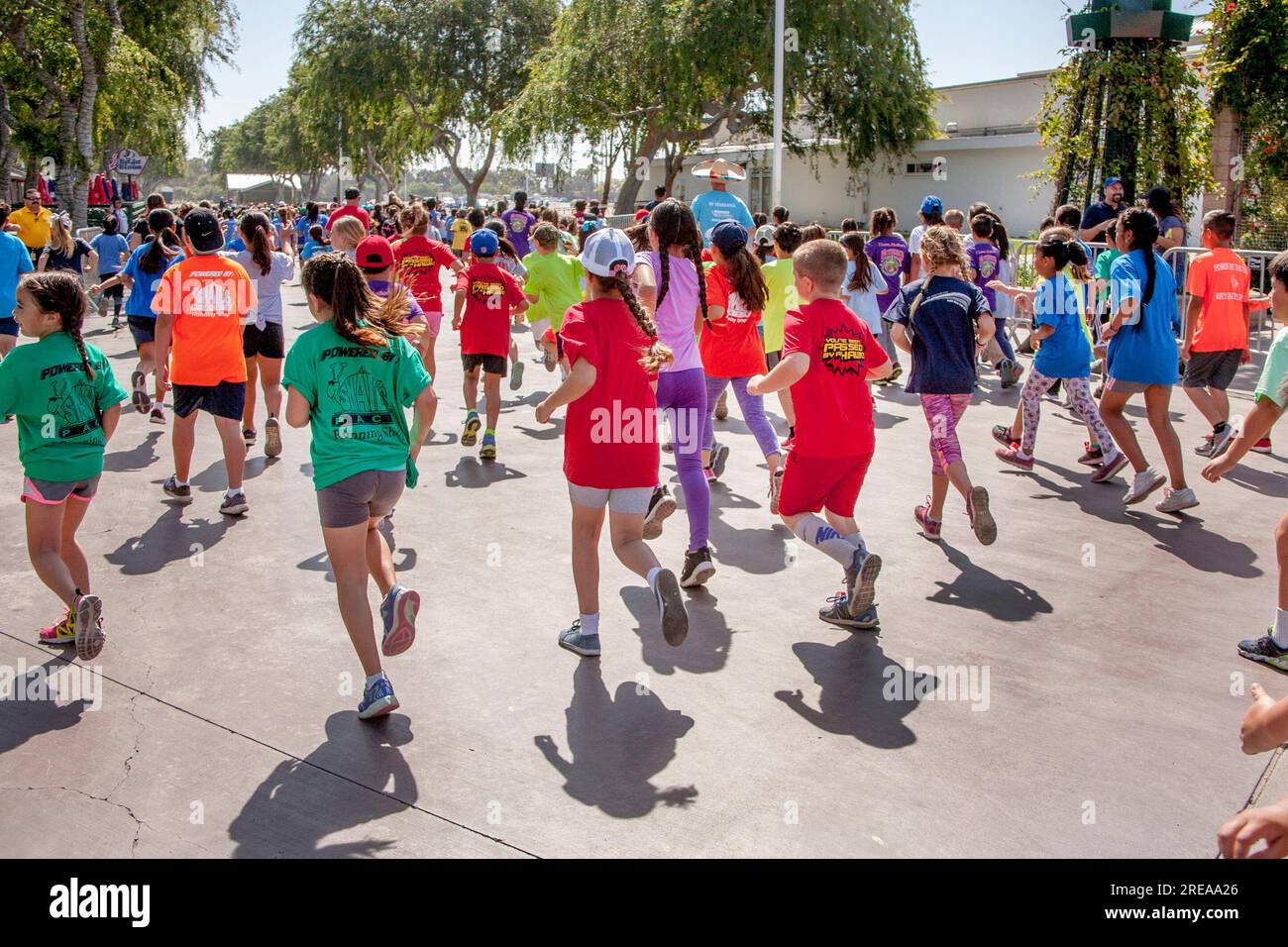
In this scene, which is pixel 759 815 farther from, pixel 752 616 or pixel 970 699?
pixel 752 616

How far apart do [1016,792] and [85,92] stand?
29.3 metres

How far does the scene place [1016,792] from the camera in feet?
13.3

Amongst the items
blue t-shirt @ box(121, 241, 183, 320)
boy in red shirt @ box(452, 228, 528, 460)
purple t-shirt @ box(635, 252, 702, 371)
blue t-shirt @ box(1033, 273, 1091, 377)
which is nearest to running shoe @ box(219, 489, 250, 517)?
boy in red shirt @ box(452, 228, 528, 460)

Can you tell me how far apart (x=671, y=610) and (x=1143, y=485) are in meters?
4.39

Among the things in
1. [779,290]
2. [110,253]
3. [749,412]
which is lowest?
[749,412]

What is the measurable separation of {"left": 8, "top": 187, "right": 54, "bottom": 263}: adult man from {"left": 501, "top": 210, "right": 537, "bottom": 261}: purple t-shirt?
273 inches

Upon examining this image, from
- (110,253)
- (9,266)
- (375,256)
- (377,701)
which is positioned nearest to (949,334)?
(375,256)

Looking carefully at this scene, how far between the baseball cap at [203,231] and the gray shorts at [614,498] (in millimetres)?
3508

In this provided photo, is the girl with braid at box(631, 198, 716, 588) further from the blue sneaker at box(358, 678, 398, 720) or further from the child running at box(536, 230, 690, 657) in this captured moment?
the blue sneaker at box(358, 678, 398, 720)

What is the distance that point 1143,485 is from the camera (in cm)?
771

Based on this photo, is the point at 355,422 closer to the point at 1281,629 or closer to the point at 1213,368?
the point at 1281,629

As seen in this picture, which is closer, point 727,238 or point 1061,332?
point 727,238

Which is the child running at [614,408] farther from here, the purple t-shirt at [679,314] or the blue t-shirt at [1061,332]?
the blue t-shirt at [1061,332]

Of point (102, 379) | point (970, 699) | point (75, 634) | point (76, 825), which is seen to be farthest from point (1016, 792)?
point (102, 379)
